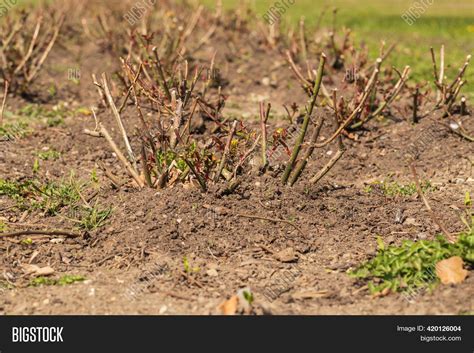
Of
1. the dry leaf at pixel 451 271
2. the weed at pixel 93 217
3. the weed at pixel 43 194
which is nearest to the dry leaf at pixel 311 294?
the dry leaf at pixel 451 271

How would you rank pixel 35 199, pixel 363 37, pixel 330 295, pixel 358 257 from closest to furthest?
pixel 330 295, pixel 358 257, pixel 35 199, pixel 363 37

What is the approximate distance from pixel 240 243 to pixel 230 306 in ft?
2.85

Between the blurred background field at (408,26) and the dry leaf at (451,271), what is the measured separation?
350cm

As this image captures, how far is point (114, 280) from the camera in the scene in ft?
14.8

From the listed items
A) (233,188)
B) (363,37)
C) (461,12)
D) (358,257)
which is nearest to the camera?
(358,257)

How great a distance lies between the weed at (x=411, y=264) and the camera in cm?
423

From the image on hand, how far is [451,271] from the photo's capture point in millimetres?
4164

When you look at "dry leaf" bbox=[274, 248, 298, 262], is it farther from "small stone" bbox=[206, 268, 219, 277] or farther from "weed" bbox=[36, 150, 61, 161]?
"weed" bbox=[36, 150, 61, 161]

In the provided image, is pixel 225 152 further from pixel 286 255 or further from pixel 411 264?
pixel 411 264

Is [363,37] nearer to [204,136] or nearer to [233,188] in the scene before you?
[204,136]

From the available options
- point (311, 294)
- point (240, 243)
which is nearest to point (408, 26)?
point (240, 243)

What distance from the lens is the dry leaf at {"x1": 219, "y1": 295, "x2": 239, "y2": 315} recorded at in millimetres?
3982
